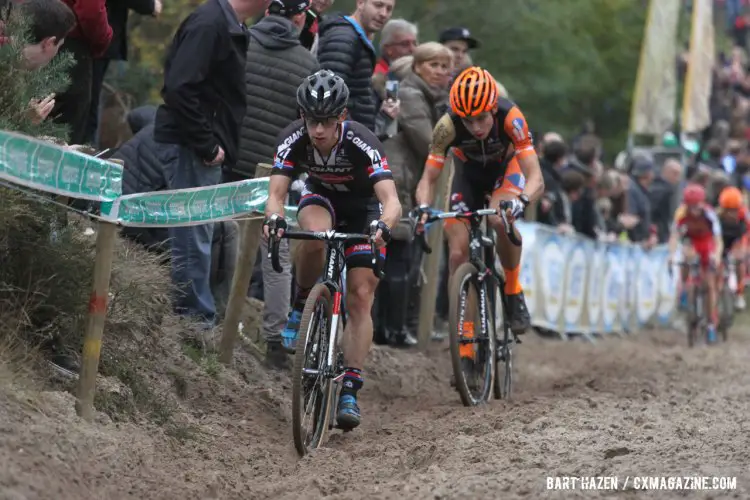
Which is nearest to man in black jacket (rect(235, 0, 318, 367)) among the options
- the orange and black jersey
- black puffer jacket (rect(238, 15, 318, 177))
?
black puffer jacket (rect(238, 15, 318, 177))

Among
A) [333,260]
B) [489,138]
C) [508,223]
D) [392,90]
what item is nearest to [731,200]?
[392,90]

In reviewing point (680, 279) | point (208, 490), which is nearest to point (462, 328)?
point (208, 490)

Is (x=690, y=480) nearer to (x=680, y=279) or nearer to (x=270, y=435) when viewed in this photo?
(x=270, y=435)

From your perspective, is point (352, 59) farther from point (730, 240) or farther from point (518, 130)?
point (730, 240)

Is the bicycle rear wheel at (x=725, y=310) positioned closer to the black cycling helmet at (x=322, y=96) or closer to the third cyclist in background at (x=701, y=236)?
the third cyclist in background at (x=701, y=236)

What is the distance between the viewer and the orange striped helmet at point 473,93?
9953 millimetres

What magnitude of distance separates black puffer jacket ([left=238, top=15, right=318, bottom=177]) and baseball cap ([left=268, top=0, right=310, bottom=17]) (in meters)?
0.16

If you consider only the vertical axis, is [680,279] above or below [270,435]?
above

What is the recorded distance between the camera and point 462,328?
9.98 meters

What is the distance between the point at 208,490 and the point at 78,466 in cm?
72

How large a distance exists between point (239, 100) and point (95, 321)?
2.64m

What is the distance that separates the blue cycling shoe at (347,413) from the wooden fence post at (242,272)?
127 centimetres

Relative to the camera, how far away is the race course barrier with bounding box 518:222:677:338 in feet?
55.0

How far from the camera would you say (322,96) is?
320 inches
